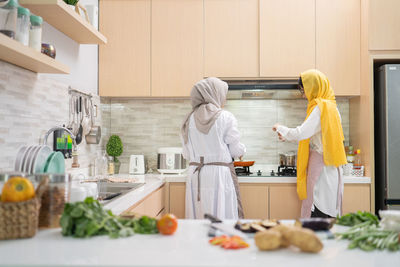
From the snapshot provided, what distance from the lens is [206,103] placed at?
2.67m

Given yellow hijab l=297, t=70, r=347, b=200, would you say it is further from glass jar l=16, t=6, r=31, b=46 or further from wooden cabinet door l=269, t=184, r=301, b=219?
glass jar l=16, t=6, r=31, b=46

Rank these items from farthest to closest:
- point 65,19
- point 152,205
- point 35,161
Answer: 1. point 152,205
2. point 65,19
3. point 35,161

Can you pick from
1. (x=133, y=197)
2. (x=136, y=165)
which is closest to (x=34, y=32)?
(x=133, y=197)

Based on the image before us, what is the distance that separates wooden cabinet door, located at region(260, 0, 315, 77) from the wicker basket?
2.38 metres

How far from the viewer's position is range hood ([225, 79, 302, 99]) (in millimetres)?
3053

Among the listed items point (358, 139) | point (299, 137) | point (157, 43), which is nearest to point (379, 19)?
point (358, 139)

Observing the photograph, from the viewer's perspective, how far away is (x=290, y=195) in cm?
292

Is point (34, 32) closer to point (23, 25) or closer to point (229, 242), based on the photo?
point (23, 25)

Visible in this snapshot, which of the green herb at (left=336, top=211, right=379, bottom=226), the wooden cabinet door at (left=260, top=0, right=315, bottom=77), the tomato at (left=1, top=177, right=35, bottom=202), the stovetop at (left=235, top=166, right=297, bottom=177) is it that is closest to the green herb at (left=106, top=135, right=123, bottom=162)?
the stovetop at (left=235, top=166, right=297, bottom=177)

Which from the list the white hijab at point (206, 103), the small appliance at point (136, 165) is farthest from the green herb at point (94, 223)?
the small appliance at point (136, 165)

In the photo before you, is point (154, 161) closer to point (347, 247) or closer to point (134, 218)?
point (134, 218)

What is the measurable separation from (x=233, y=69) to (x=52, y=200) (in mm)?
2193

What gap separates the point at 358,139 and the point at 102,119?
230 cm

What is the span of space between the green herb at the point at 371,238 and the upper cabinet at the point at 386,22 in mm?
2215
